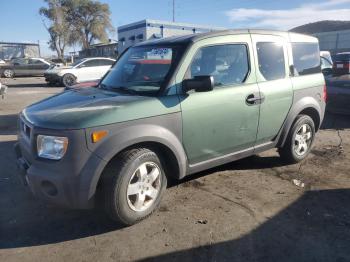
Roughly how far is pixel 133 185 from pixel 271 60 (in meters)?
2.58

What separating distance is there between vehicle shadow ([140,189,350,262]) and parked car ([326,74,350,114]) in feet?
15.8

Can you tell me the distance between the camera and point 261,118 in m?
4.62

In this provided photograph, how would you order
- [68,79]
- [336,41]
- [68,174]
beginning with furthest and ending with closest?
1. [336,41]
2. [68,79]
3. [68,174]

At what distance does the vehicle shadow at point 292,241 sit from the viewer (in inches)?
123

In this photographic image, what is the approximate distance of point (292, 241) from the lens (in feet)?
11.0

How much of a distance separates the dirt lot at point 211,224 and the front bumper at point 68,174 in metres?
0.46

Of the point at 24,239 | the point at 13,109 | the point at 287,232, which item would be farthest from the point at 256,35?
the point at 13,109

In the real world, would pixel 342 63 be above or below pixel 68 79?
above

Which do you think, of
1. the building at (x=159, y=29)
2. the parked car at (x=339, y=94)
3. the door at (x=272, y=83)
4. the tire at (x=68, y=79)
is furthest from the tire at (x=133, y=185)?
the building at (x=159, y=29)

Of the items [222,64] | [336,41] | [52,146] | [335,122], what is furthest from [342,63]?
[336,41]

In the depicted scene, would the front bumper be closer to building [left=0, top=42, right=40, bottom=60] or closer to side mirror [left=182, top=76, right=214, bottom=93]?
side mirror [left=182, top=76, right=214, bottom=93]

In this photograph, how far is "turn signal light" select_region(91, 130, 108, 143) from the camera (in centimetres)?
324

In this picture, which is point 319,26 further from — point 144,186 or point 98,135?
point 98,135

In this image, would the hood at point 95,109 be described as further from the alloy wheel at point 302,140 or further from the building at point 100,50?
the building at point 100,50
